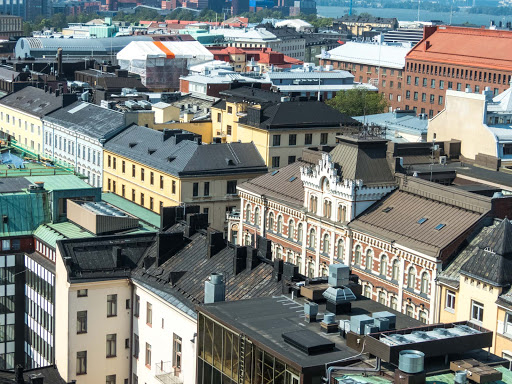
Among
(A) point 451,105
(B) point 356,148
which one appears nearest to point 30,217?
(B) point 356,148

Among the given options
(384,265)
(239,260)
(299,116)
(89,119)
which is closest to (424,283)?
(384,265)

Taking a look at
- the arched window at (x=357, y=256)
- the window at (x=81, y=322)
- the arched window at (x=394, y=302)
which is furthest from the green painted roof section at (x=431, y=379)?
the arched window at (x=357, y=256)

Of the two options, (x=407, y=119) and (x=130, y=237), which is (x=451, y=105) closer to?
(x=407, y=119)

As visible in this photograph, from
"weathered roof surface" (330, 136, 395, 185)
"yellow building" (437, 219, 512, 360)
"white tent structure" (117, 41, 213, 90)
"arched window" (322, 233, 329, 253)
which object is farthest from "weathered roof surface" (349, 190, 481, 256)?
"white tent structure" (117, 41, 213, 90)

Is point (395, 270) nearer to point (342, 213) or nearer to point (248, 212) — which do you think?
point (342, 213)

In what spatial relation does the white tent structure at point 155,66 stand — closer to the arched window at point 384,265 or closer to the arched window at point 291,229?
the arched window at point 291,229

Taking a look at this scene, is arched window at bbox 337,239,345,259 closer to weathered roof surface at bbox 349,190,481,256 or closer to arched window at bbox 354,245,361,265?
arched window at bbox 354,245,361,265

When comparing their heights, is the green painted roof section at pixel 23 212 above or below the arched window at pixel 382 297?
above

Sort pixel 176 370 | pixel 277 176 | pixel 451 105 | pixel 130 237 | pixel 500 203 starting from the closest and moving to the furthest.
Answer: pixel 176 370 < pixel 130 237 < pixel 500 203 < pixel 277 176 < pixel 451 105
